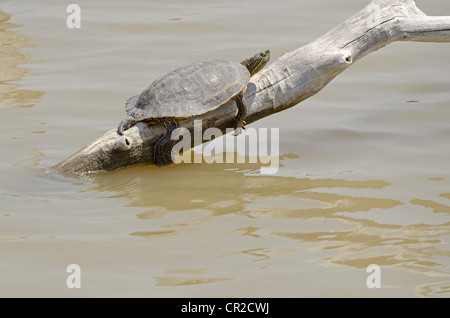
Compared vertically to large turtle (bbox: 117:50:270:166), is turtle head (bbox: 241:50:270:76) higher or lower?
higher

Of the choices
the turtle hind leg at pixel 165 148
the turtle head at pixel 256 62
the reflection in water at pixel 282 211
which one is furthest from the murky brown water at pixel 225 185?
the turtle head at pixel 256 62

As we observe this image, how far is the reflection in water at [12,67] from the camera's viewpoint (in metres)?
7.79

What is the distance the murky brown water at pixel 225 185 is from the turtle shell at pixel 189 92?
62cm

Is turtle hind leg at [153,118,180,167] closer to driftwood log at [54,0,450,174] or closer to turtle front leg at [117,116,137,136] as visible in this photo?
driftwood log at [54,0,450,174]

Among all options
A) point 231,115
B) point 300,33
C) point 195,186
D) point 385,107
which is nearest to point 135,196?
point 195,186

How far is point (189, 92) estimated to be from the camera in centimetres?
575

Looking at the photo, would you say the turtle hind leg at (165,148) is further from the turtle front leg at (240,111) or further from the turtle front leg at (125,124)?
the turtle front leg at (240,111)

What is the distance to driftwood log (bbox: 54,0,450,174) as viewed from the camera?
571 centimetres

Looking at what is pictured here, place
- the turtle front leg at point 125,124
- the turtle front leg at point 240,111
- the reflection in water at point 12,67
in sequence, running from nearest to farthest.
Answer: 1. the turtle front leg at point 125,124
2. the turtle front leg at point 240,111
3. the reflection in water at point 12,67

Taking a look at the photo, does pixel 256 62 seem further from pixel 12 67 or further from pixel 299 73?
pixel 12 67

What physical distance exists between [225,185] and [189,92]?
2.82 ft

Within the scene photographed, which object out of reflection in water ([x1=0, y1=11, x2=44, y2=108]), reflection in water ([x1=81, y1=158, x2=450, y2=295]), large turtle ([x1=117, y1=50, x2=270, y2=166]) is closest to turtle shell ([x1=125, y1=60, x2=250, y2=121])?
large turtle ([x1=117, y1=50, x2=270, y2=166])

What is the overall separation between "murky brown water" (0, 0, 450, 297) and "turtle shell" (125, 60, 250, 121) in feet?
2.04

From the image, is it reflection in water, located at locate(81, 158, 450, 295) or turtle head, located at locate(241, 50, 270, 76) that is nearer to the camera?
reflection in water, located at locate(81, 158, 450, 295)
